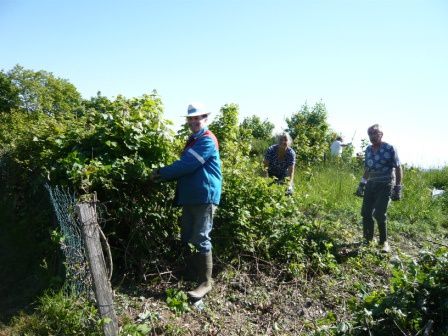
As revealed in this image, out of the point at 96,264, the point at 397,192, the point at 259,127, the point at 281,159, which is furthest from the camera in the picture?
the point at 259,127

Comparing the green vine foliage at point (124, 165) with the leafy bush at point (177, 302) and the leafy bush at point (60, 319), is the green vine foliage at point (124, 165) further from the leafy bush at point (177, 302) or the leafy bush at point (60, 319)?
the leafy bush at point (60, 319)

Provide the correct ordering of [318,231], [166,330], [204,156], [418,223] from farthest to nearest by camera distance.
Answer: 1. [418,223]
2. [318,231]
3. [204,156]
4. [166,330]

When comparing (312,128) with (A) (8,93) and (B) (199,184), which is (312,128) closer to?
(B) (199,184)

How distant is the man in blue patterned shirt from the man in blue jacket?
2.97 meters

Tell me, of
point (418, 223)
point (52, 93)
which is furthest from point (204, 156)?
point (52, 93)

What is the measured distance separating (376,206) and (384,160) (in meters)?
0.73

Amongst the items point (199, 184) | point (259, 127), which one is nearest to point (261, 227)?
point (199, 184)

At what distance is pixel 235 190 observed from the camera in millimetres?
4723

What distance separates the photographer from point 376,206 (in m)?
6.02

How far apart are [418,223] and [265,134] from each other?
52.4ft

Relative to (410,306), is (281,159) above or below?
above

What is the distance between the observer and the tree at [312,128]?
518 inches

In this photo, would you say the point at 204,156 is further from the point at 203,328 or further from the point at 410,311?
the point at 410,311

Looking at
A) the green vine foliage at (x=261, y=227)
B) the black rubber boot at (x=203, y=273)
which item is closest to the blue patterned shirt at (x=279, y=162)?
the green vine foliage at (x=261, y=227)
